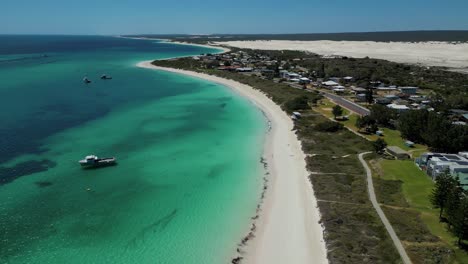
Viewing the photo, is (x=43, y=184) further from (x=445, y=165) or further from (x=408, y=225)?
(x=445, y=165)

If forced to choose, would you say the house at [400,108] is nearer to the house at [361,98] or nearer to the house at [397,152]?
the house at [361,98]

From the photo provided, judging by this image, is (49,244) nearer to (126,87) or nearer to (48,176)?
(48,176)

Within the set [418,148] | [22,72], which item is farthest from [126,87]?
[418,148]

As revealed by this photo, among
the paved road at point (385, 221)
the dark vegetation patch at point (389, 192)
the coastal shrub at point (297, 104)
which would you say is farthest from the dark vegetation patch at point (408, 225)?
the coastal shrub at point (297, 104)

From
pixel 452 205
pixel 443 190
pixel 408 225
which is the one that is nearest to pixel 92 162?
pixel 408 225

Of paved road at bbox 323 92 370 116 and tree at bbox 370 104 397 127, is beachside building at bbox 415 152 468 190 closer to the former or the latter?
tree at bbox 370 104 397 127

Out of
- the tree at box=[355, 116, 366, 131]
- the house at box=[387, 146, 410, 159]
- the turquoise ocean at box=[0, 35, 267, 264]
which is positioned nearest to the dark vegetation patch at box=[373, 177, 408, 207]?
the house at box=[387, 146, 410, 159]
